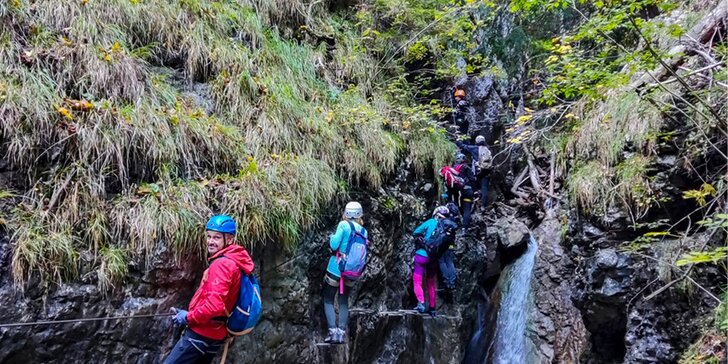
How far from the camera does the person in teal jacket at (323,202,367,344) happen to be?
5.94 metres

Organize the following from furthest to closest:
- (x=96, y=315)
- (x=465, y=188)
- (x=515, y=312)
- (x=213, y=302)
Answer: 1. (x=465, y=188)
2. (x=515, y=312)
3. (x=96, y=315)
4. (x=213, y=302)

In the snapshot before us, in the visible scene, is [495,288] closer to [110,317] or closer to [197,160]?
[197,160]

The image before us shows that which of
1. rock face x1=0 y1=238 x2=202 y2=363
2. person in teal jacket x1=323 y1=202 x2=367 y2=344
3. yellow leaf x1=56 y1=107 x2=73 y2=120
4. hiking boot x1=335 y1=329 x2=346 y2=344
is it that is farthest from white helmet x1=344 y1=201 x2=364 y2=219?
yellow leaf x1=56 y1=107 x2=73 y2=120

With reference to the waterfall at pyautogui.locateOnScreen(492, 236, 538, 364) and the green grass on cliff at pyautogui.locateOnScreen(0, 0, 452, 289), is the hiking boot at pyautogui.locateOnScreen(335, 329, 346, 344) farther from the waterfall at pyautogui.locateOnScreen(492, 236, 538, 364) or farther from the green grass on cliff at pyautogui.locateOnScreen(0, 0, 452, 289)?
the waterfall at pyautogui.locateOnScreen(492, 236, 538, 364)

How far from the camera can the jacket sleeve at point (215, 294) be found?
12.3ft

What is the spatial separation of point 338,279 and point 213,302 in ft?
8.05

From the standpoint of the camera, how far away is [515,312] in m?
9.36

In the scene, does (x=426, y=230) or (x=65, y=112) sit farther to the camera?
(x=426, y=230)

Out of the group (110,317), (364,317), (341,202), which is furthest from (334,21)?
(110,317)

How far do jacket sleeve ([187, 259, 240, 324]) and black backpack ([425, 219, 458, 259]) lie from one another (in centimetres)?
444

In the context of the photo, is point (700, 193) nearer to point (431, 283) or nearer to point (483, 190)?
point (431, 283)

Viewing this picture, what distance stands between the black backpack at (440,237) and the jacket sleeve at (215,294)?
175 inches

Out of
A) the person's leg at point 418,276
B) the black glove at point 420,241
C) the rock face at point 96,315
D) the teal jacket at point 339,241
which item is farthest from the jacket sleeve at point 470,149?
the rock face at point 96,315

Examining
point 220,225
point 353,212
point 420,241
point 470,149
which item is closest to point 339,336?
point 353,212
